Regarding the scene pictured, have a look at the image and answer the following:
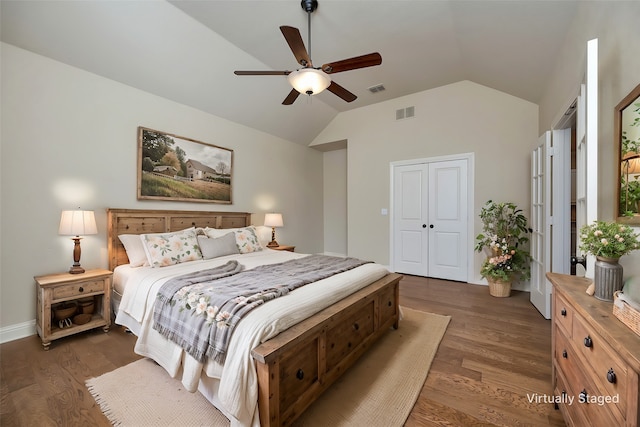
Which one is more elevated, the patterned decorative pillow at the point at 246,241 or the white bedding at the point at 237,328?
the patterned decorative pillow at the point at 246,241

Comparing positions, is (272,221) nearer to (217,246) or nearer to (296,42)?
(217,246)

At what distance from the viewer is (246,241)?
3611 millimetres

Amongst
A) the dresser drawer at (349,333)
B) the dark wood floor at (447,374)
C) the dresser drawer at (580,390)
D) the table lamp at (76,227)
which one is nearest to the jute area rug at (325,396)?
the dark wood floor at (447,374)

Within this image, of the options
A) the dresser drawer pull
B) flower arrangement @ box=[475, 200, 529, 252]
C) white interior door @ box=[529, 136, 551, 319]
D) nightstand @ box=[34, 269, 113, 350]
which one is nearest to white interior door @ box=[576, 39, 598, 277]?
the dresser drawer pull

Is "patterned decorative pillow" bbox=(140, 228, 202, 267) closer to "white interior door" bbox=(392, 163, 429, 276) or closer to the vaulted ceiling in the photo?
the vaulted ceiling

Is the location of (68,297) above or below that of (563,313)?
below

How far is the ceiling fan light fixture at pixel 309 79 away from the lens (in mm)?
2162

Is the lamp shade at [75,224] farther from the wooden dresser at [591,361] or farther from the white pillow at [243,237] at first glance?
the wooden dresser at [591,361]

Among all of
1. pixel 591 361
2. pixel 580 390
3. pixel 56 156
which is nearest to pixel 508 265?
pixel 580 390

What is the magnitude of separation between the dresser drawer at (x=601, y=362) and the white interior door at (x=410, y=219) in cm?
354

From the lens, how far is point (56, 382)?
6.08ft

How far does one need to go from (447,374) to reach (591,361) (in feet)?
3.54

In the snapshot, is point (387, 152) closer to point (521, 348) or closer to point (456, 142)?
point (456, 142)

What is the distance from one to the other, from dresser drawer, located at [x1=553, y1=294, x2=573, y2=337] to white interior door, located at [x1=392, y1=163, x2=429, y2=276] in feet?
10.2
